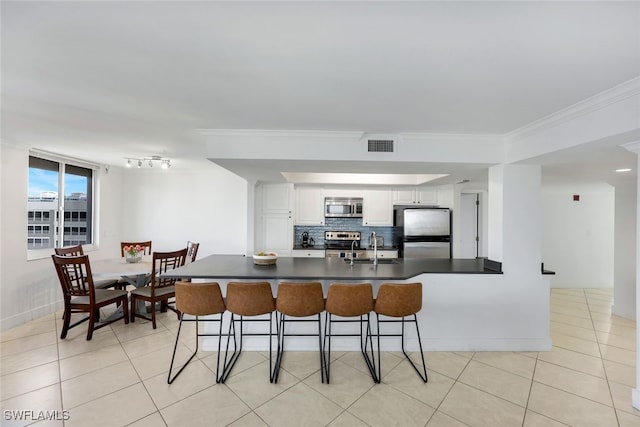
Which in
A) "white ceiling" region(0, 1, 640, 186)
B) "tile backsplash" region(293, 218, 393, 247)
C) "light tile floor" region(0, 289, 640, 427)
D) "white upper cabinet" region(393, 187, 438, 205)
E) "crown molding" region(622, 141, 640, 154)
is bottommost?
"light tile floor" region(0, 289, 640, 427)

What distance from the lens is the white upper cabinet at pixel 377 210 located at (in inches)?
206

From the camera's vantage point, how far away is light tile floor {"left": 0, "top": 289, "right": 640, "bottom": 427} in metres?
1.98

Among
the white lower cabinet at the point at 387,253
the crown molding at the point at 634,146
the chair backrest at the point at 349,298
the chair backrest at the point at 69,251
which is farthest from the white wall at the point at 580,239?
the chair backrest at the point at 69,251

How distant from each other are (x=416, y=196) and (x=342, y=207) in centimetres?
148

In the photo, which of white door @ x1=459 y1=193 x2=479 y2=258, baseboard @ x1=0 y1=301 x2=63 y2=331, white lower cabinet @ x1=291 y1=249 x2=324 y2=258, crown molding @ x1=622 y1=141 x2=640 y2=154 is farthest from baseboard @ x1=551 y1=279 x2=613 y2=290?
baseboard @ x1=0 y1=301 x2=63 y2=331

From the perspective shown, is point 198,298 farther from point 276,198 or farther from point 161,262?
point 276,198

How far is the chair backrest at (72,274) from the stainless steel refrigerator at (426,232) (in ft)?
15.1

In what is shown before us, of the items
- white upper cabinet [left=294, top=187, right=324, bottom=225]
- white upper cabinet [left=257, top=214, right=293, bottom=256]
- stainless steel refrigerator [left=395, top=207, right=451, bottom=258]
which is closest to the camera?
stainless steel refrigerator [left=395, top=207, right=451, bottom=258]

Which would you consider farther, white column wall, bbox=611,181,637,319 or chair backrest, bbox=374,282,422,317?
white column wall, bbox=611,181,637,319

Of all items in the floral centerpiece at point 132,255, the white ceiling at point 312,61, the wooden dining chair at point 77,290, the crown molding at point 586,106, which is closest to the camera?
the white ceiling at point 312,61

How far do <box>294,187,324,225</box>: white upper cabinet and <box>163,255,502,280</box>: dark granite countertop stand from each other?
5.82 ft

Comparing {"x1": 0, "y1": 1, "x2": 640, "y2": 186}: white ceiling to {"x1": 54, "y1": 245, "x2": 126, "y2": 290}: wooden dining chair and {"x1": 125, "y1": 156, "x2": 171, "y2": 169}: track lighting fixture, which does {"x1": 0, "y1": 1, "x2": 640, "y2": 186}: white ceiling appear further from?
{"x1": 54, "y1": 245, "x2": 126, "y2": 290}: wooden dining chair

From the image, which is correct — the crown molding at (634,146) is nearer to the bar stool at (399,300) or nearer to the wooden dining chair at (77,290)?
the bar stool at (399,300)

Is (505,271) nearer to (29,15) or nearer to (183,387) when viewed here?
(183,387)
